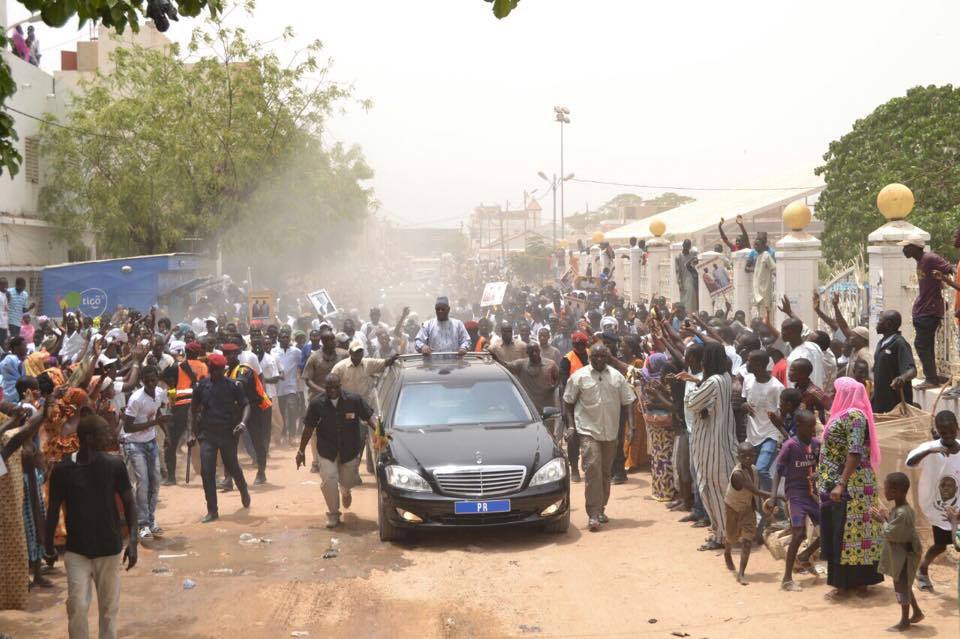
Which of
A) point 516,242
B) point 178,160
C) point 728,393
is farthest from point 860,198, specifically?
point 516,242

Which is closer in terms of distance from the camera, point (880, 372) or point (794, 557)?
point (794, 557)

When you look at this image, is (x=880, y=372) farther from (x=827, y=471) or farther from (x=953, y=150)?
(x=953, y=150)

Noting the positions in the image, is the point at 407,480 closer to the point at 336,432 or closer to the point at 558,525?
the point at 336,432

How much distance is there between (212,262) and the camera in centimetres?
3700

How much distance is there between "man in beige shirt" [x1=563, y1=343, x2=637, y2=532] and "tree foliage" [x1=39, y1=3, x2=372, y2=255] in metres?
25.1

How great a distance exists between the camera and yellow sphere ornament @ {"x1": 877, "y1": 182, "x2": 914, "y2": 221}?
42.1 feet

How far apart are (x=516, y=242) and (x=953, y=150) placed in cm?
12415

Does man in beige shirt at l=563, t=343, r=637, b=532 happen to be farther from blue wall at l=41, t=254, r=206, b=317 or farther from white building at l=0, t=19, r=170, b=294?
white building at l=0, t=19, r=170, b=294

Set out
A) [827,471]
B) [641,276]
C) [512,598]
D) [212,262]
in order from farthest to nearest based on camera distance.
Result: [212,262] → [641,276] → [512,598] → [827,471]

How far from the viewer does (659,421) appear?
36.7ft

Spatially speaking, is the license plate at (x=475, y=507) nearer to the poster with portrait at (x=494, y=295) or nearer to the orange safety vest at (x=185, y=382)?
the orange safety vest at (x=185, y=382)

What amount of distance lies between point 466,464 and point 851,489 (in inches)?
141

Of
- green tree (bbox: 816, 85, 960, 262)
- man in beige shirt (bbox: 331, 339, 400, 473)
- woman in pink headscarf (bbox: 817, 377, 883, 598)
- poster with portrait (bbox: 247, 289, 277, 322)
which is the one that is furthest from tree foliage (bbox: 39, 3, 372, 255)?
woman in pink headscarf (bbox: 817, 377, 883, 598)

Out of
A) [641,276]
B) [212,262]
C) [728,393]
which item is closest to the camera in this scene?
[728,393]
